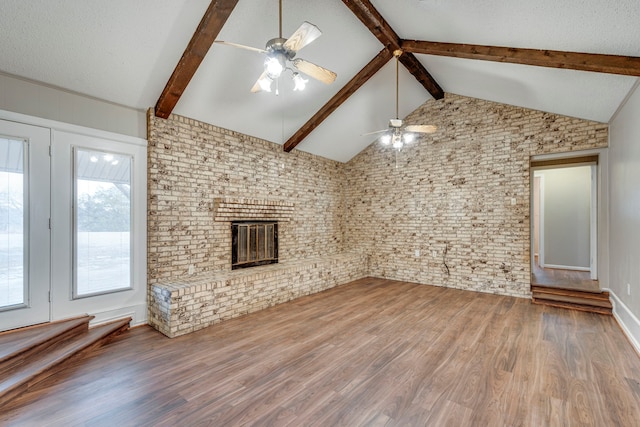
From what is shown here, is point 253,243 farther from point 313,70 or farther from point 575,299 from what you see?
point 575,299

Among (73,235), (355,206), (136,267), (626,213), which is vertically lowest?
(136,267)

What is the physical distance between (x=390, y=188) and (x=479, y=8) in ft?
13.4

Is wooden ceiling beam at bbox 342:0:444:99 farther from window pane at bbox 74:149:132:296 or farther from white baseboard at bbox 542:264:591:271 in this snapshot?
white baseboard at bbox 542:264:591:271

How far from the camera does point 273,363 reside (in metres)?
2.84

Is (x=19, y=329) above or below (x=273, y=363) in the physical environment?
above

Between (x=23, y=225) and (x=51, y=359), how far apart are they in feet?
4.74

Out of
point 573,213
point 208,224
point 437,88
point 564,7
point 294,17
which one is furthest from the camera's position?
point 573,213

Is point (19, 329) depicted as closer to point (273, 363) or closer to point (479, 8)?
point (273, 363)

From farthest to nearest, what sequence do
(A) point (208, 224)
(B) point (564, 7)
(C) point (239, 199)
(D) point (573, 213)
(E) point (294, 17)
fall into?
(D) point (573, 213), (C) point (239, 199), (A) point (208, 224), (E) point (294, 17), (B) point (564, 7)

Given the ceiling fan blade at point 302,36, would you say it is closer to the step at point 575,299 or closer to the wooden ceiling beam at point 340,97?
the wooden ceiling beam at point 340,97

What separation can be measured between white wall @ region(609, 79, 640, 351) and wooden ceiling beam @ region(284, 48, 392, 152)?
3161mm

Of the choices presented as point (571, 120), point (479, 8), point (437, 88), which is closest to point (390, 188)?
point (437, 88)

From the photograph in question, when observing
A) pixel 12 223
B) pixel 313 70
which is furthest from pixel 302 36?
pixel 12 223

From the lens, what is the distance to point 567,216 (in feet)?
22.5
